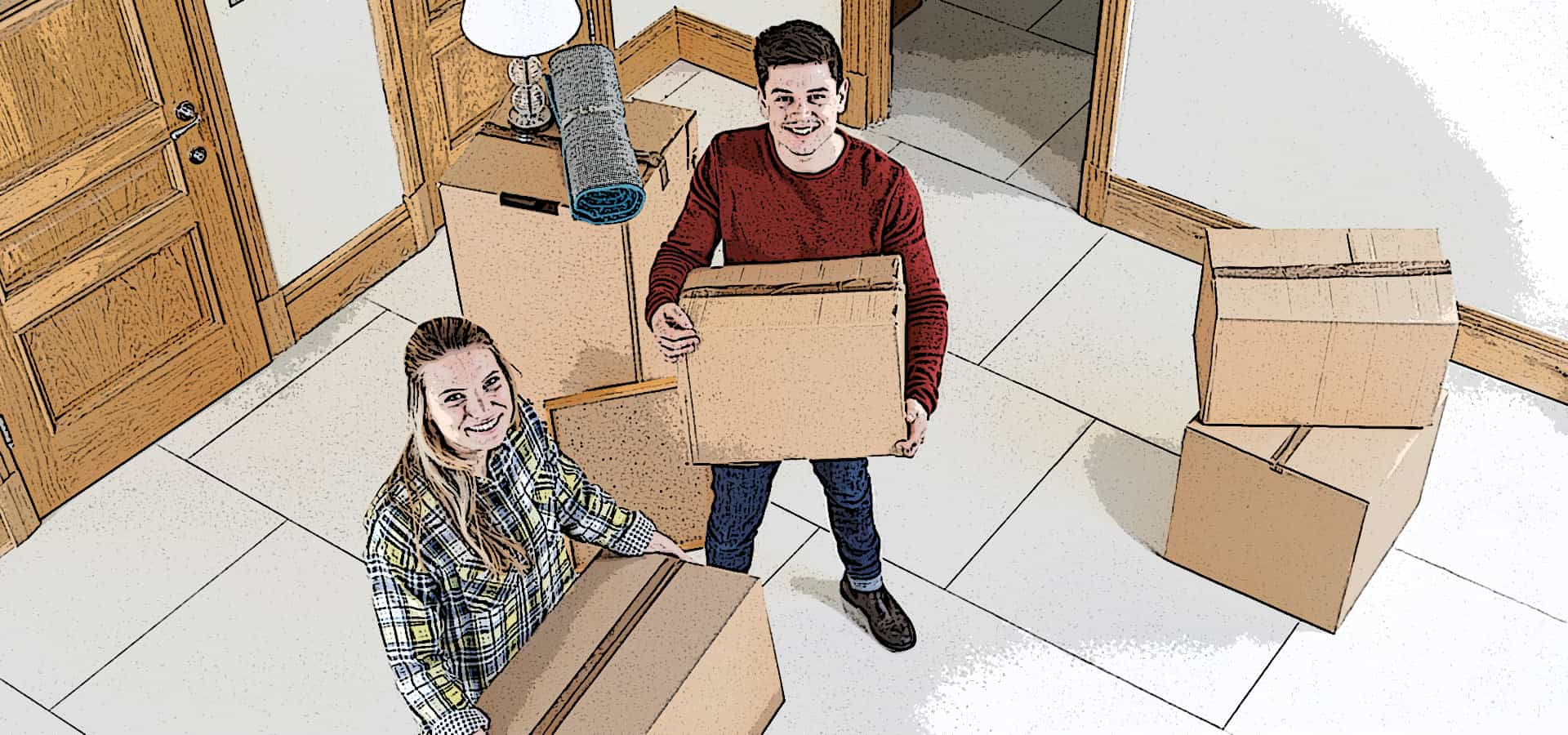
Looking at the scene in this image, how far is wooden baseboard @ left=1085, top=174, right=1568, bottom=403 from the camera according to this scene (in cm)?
385

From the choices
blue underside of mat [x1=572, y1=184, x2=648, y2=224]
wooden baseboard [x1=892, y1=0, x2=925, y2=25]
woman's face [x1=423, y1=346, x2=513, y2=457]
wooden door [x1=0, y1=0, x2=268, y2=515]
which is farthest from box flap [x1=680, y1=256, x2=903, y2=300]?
wooden baseboard [x1=892, y1=0, x2=925, y2=25]

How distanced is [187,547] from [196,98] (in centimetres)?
105

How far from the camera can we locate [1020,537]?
3.58 meters

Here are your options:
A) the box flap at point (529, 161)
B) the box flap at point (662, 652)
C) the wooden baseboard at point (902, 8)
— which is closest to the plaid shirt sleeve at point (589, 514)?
the box flap at point (662, 652)

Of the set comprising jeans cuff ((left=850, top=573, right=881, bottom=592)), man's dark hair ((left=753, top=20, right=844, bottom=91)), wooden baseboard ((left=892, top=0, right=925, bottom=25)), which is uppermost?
man's dark hair ((left=753, top=20, right=844, bottom=91))

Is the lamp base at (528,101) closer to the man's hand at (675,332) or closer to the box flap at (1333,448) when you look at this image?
the man's hand at (675,332)

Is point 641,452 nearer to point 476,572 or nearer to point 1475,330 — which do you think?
point 476,572

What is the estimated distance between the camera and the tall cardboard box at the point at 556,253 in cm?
295

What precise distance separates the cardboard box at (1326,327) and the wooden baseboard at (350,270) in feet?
7.36

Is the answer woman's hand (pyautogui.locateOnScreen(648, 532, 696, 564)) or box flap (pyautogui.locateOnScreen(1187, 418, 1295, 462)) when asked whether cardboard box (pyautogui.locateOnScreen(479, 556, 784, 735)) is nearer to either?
woman's hand (pyautogui.locateOnScreen(648, 532, 696, 564))

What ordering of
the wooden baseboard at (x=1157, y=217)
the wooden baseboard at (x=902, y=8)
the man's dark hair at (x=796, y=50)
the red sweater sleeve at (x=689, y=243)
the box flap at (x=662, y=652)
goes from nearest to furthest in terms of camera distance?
the box flap at (x=662, y=652)
the man's dark hair at (x=796, y=50)
the red sweater sleeve at (x=689, y=243)
the wooden baseboard at (x=1157, y=217)
the wooden baseboard at (x=902, y=8)

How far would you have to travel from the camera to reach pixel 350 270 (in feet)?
14.0

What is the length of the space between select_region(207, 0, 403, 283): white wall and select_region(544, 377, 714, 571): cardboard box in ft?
4.00

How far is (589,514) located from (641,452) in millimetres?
753
